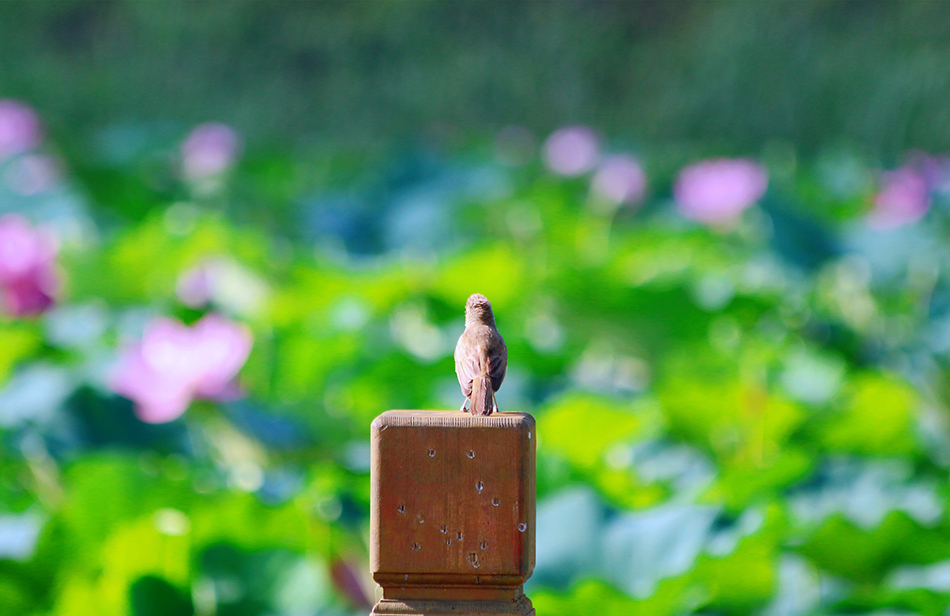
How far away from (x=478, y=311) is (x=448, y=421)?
0.19 feet

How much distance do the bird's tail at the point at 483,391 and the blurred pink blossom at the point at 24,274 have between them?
106cm

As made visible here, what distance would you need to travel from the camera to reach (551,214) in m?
2.19

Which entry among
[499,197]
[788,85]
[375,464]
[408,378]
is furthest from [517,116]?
[375,464]

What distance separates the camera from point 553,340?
143cm

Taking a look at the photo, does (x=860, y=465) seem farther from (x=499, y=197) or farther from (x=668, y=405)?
(x=499, y=197)

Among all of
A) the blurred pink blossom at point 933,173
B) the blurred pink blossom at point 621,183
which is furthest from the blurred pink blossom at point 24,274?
the blurred pink blossom at point 933,173

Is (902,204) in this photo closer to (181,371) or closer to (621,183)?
(621,183)

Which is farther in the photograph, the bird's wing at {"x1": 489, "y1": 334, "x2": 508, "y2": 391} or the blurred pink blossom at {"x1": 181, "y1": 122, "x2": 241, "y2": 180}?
the blurred pink blossom at {"x1": 181, "y1": 122, "x2": 241, "y2": 180}

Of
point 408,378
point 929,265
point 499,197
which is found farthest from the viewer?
point 499,197

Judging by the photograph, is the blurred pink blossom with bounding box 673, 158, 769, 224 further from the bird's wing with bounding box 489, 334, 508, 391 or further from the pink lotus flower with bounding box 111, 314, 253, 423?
the bird's wing with bounding box 489, 334, 508, 391

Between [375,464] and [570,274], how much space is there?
974 millimetres

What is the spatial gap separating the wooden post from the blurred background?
24 cm

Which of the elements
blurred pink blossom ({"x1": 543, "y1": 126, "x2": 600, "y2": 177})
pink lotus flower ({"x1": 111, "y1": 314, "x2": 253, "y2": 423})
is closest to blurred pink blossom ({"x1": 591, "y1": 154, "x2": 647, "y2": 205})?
blurred pink blossom ({"x1": 543, "y1": 126, "x2": 600, "y2": 177})

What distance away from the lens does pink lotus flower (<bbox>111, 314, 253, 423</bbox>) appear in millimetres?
916
